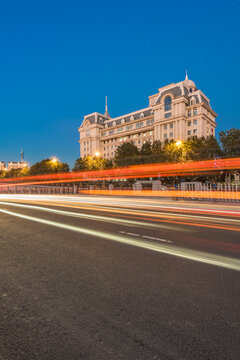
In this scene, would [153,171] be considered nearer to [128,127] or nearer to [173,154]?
[173,154]

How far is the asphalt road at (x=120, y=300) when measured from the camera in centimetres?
159

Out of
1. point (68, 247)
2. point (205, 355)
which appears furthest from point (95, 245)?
point (205, 355)

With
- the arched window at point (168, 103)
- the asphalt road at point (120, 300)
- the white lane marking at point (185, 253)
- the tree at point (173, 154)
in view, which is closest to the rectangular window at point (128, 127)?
the arched window at point (168, 103)

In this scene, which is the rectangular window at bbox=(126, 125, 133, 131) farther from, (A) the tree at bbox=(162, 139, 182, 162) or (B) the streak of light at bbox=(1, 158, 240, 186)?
(A) the tree at bbox=(162, 139, 182, 162)

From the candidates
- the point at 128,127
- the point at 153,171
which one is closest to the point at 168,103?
the point at 128,127

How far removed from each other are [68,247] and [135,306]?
2560 millimetres

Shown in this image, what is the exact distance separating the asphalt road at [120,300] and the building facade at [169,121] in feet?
212

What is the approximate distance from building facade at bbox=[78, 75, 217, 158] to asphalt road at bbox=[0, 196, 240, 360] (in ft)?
212

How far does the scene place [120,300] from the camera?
2.27 meters

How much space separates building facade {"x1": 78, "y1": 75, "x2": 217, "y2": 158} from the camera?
2499 inches

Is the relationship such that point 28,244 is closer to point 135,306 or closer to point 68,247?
point 68,247

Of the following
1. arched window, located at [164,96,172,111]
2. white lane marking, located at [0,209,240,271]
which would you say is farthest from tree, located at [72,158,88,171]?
white lane marking, located at [0,209,240,271]

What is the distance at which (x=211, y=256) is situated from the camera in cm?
360

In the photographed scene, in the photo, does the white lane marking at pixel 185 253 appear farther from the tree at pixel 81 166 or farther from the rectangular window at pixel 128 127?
the rectangular window at pixel 128 127
